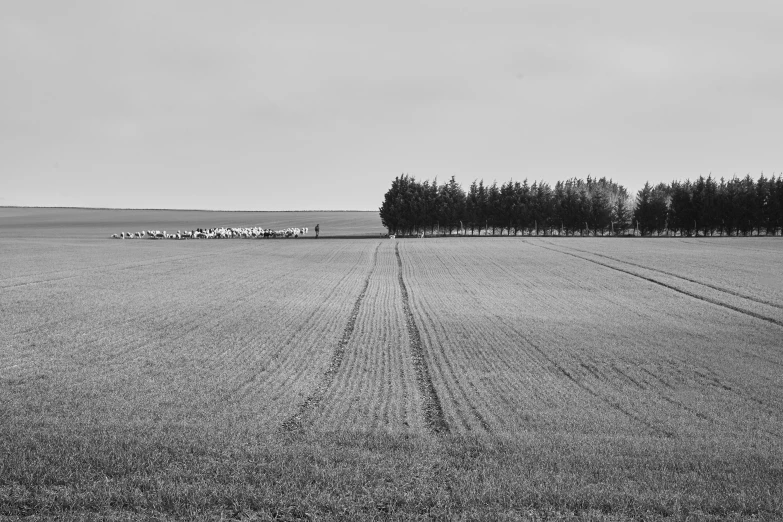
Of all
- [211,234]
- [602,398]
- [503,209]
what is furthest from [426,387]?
[503,209]

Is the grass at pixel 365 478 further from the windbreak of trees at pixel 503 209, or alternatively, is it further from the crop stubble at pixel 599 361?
the windbreak of trees at pixel 503 209

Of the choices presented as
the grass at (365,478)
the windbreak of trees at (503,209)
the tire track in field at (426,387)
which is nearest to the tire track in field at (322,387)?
the grass at (365,478)

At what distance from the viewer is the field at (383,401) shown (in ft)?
25.4

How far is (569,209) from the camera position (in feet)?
381

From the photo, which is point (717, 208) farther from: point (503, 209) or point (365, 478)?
point (365, 478)

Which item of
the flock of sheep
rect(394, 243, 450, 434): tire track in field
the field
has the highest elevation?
the flock of sheep

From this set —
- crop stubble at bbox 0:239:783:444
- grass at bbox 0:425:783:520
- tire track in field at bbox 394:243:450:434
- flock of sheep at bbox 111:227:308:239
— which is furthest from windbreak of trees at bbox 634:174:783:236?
grass at bbox 0:425:783:520

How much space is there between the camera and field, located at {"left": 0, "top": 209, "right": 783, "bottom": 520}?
7746 mm

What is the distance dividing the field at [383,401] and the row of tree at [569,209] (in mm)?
83258

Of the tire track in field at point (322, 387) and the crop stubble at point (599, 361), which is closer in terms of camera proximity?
the tire track in field at point (322, 387)

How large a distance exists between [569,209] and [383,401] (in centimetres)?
10896

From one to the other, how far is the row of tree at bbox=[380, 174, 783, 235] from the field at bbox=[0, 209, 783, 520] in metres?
83.3

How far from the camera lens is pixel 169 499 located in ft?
24.7

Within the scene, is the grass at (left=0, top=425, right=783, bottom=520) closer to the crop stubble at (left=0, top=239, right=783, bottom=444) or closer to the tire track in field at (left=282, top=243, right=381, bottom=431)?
the tire track in field at (left=282, top=243, right=381, bottom=431)
